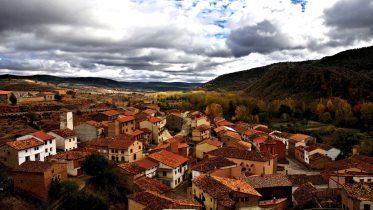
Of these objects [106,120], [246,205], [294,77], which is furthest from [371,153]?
[294,77]

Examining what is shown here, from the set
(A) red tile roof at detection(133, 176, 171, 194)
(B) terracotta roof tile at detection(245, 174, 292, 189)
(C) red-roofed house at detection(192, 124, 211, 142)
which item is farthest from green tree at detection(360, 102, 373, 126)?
(A) red tile roof at detection(133, 176, 171, 194)

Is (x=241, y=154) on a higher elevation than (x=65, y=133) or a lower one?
lower

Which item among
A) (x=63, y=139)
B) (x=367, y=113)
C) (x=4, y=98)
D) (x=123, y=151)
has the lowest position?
(x=367, y=113)

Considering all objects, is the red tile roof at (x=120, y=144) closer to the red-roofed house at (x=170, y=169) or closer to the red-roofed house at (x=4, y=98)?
the red-roofed house at (x=170, y=169)

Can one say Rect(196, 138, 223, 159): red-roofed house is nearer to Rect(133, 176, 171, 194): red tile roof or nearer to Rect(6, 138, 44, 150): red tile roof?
Rect(133, 176, 171, 194): red tile roof

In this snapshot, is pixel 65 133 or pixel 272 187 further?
pixel 65 133

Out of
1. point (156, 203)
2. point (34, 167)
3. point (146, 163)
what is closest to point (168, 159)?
point (146, 163)

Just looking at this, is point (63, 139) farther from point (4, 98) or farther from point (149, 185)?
point (4, 98)
